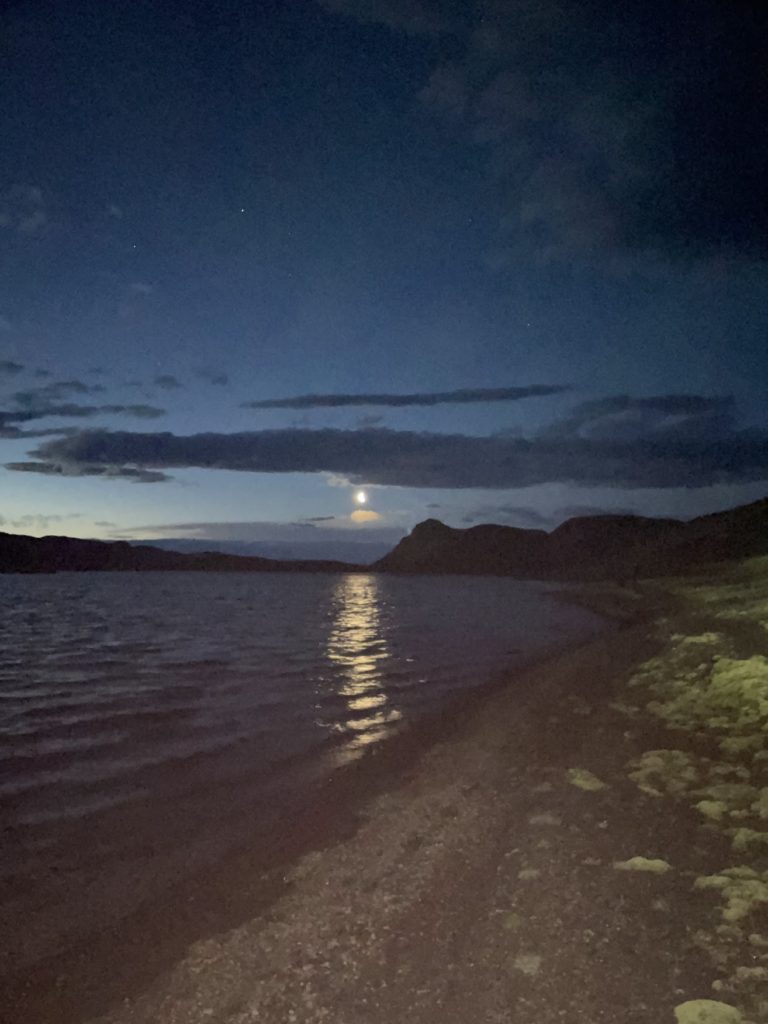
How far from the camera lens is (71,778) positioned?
14.9 metres

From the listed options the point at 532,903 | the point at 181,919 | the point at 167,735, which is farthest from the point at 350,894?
the point at 167,735

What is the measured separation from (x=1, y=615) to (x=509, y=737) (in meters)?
54.8

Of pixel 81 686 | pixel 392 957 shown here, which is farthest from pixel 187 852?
pixel 81 686

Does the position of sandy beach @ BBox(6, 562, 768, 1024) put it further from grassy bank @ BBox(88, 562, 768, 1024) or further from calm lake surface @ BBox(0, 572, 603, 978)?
calm lake surface @ BBox(0, 572, 603, 978)

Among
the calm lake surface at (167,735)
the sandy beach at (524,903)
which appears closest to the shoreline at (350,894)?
the sandy beach at (524,903)

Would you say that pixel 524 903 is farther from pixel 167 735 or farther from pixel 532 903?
pixel 167 735

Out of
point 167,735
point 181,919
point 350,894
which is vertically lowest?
point 167,735

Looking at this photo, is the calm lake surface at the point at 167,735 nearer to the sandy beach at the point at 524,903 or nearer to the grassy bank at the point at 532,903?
the sandy beach at the point at 524,903

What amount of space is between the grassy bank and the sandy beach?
3 cm

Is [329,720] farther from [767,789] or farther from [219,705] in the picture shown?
[767,789]

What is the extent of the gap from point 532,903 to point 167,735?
42.7 feet

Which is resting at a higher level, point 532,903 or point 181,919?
point 532,903

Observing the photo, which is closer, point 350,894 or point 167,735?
point 350,894

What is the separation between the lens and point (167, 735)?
60.9ft
